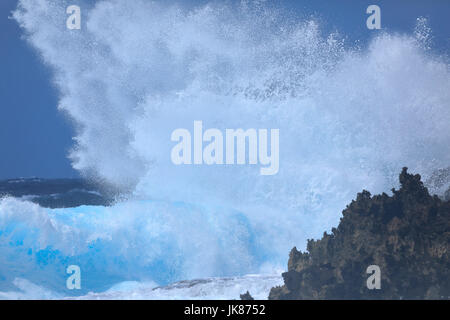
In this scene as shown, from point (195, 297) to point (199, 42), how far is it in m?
2.47

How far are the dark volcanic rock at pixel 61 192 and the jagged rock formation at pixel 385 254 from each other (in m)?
1.92

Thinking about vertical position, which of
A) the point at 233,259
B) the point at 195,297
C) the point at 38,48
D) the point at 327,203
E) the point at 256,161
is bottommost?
the point at 195,297

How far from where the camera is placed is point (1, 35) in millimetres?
4641

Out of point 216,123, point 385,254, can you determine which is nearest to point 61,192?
point 216,123

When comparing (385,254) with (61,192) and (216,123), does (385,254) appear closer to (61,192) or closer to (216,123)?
(216,123)

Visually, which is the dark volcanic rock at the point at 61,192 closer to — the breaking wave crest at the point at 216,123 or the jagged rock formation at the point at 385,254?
the breaking wave crest at the point at 216,123

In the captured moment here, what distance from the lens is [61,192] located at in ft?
15.9

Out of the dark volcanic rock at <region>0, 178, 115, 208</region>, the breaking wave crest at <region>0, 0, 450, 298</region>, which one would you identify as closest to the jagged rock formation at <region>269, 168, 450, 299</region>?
the breaking wave crest at <region>0, 0, 450, 298</region>

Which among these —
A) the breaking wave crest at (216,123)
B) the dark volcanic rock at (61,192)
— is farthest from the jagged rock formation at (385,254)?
the dark volcanic rock at (61,192)

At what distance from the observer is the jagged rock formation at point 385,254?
4.52 m

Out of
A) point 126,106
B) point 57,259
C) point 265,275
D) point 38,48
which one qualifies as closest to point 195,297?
point 265,275

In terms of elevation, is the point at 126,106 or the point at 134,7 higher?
the point at 134,7

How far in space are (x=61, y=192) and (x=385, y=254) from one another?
315 cm

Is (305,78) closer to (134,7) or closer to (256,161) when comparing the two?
(256,161)
